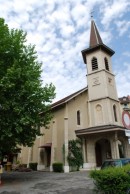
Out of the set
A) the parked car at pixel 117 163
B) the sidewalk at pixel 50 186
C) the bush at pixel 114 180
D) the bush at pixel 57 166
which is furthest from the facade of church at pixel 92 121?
the bush at pixel 114 180

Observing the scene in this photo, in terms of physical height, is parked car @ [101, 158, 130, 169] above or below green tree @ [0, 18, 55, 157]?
below

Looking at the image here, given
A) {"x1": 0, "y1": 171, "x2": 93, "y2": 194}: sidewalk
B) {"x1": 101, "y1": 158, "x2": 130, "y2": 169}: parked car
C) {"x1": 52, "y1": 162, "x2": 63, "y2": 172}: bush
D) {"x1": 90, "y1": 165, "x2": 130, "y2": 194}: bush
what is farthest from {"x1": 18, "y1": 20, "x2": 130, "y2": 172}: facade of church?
{"x1": 90, "y1": 165, "x2": 130, "y2": 194}: bush

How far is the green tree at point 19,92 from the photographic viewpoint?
14.9 meters

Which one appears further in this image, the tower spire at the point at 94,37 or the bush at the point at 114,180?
the tower spire at the point at 94,37

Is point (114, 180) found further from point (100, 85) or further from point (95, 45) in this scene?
point (95, 45)

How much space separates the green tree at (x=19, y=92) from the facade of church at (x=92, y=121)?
367 inches

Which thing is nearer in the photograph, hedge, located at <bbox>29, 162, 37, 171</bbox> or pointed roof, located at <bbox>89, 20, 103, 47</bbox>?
hedge, located at <bbox>29, 162, 37, 171</bbox>

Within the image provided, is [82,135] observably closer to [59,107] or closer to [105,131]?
[105,131]

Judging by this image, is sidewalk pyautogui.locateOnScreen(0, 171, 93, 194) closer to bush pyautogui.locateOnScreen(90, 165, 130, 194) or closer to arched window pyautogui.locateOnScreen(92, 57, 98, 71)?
bush pyautogui.locateOnScreen(90, 165, 130, 194)

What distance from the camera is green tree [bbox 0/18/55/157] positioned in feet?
49.0

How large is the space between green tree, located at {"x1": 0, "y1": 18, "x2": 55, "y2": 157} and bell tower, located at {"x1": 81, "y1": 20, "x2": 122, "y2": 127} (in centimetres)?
1053

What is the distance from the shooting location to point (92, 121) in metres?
26.6

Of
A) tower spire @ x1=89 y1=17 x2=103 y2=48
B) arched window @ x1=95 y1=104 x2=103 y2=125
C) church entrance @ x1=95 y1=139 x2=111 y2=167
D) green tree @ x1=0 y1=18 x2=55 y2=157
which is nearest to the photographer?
green tree @ x1=0 y1=18 x2=55 y2=157

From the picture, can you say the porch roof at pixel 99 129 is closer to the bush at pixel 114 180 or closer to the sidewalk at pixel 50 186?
the sidewalk at pixel 50 186
